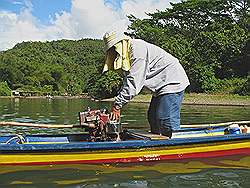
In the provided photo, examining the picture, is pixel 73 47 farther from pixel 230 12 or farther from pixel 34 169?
pixel 34 169

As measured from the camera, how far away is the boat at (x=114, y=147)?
7.88m

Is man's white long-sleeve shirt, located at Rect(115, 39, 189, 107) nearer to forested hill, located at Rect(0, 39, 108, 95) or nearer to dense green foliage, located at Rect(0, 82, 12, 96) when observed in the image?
forested hill, located at Rect(0, 39, 108, 95)

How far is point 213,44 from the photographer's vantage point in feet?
166

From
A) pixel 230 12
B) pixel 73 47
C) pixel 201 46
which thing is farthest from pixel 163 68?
pixel 73 47

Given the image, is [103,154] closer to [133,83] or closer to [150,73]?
[133,83]

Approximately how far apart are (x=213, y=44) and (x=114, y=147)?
44.2 meters

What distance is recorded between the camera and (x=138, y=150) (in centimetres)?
831

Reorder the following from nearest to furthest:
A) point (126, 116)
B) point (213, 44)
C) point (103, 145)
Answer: point (103, 145) < point (126, 116) < point (213, 44)

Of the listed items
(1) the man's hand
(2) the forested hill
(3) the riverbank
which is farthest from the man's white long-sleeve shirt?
(2) the forested hill

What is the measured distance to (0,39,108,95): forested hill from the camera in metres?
106

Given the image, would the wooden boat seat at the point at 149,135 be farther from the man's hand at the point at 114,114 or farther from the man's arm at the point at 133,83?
the man's arm at the point at 133,83

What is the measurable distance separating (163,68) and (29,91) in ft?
302

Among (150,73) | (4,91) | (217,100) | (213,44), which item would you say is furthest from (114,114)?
(4,91)

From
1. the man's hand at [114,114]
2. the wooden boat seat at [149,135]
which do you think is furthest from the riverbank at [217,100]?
the man's hand at [114,114]
